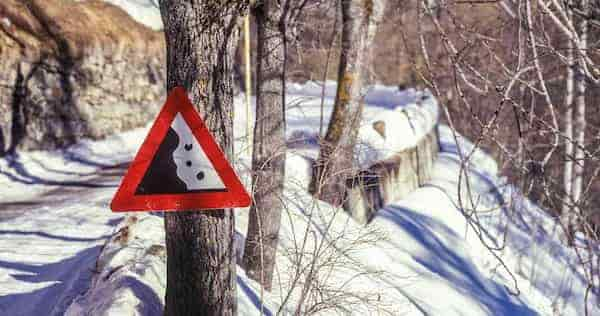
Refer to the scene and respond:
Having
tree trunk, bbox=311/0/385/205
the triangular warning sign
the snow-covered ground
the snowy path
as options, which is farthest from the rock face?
the triangular warning sign

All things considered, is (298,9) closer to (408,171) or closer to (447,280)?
(447,280)

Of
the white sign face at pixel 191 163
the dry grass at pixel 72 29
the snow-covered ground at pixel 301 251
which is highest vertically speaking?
the white sign face at pixel 191 163

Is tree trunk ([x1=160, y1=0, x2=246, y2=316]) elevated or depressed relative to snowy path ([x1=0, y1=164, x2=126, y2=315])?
elevated

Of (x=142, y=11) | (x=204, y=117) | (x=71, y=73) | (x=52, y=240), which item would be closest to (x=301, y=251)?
(x=204, y=117)

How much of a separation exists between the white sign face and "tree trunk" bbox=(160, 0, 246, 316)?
44 cm

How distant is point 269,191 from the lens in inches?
231

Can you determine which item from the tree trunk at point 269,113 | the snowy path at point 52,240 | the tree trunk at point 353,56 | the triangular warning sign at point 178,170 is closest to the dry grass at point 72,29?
the snowy path at point 52,240

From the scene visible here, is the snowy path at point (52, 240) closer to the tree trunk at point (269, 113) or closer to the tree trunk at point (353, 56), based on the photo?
the tree trunk at point (269, 113)

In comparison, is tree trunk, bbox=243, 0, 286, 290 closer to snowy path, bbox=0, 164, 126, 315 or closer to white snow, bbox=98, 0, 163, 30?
snowy path, bbox=0, 164, 126, 315

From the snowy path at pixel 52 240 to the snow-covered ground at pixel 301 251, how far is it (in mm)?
17

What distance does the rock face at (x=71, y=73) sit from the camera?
12680 millimetres

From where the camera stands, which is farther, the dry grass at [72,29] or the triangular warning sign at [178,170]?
the dry grass at [72,29]

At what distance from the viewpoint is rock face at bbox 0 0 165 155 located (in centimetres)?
1268

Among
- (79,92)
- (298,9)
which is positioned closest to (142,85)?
→ (79,92)
